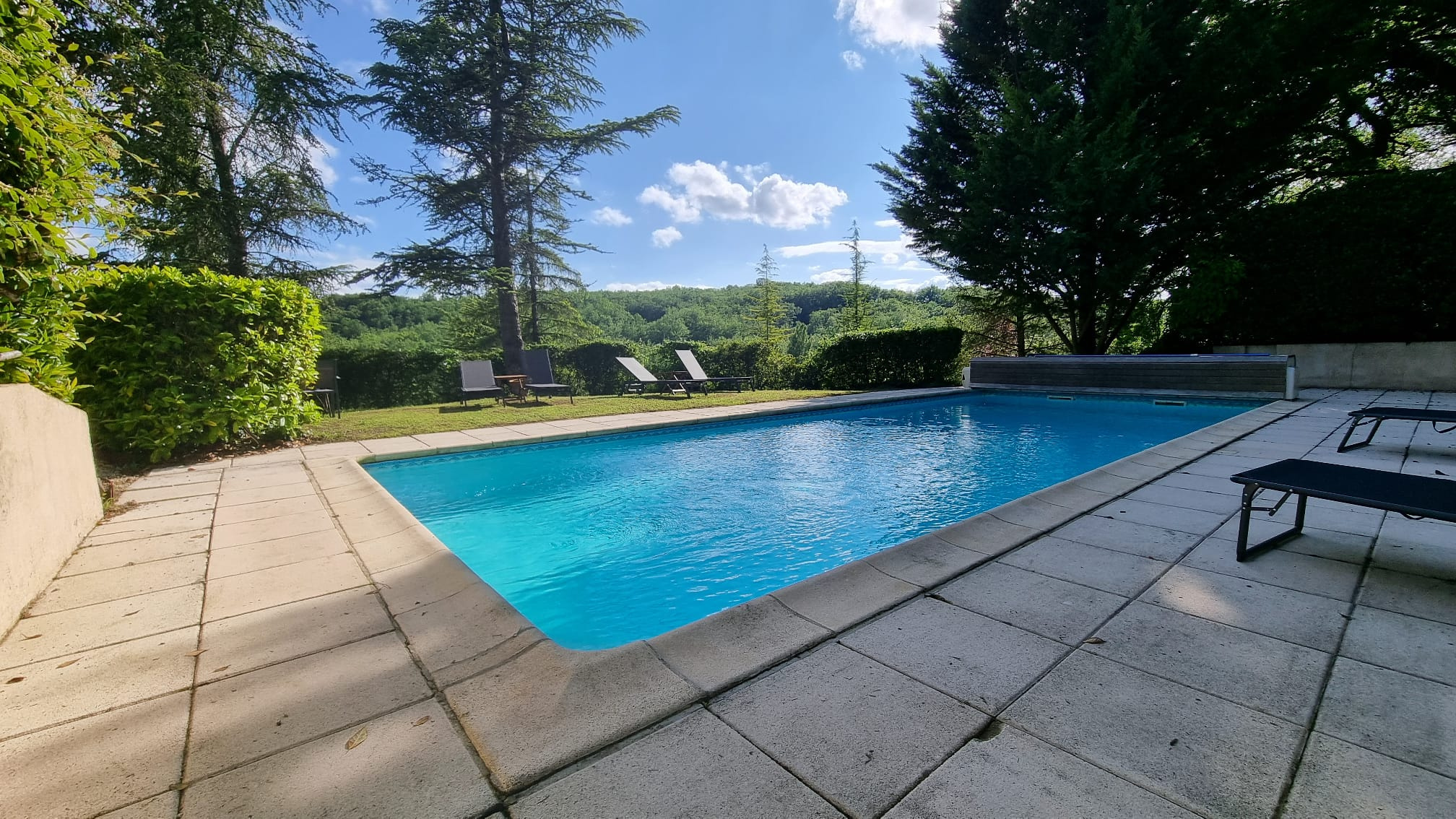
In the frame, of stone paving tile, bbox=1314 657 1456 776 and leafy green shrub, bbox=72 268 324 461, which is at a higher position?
leafy green shrub, bbox=72 268 324 461

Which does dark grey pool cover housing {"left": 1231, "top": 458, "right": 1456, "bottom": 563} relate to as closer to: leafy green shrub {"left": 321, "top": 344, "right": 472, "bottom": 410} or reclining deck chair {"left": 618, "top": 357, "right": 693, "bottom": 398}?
reclining deck chair {"left": 618, "top": 357, "right": 693, "bottom": 398}

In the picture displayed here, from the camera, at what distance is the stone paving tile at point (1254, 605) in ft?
5.92

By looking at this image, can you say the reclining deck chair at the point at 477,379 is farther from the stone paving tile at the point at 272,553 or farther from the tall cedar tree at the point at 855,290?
the tall cedar tree at the point at 855,290

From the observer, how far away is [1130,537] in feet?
9.02

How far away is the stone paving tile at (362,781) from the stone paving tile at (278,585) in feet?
3.92

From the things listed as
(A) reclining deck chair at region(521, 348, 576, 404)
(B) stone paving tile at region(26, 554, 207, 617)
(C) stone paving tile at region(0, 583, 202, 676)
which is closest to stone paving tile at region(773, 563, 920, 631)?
(C) stone paving tile at region(0, 583, 202, 676)

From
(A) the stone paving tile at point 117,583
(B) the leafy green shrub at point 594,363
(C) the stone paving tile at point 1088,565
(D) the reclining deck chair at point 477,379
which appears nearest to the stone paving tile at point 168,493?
(A) the stone paving tile at point 117,583

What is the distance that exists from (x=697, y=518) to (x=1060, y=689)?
3.13 meters

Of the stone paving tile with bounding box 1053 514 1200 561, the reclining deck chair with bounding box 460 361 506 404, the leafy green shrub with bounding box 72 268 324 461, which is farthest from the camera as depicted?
the reclining deck chair with bounding box 460 361 506 404

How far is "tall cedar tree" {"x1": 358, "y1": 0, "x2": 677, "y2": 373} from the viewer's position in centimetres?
1339

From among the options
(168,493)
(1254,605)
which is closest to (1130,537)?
(1254,605)

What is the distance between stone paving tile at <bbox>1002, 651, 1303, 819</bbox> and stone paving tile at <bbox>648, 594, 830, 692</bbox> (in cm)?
68

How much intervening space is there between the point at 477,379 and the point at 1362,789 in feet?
39.2

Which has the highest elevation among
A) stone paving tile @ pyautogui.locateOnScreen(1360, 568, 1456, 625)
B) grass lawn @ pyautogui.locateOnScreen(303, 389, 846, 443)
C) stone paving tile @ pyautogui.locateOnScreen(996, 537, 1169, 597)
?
grass lawn @ pyautogui.locateOnScreen(303, 389, 846, 443)
